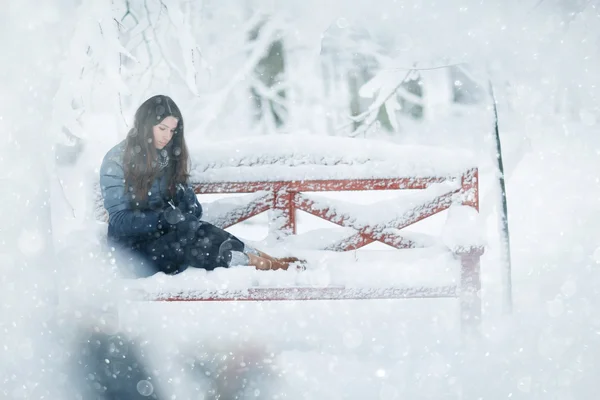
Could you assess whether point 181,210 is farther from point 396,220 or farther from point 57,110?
point 396,220

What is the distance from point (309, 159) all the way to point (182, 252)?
2.78 ft

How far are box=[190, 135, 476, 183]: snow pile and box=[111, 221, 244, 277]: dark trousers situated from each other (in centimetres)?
53

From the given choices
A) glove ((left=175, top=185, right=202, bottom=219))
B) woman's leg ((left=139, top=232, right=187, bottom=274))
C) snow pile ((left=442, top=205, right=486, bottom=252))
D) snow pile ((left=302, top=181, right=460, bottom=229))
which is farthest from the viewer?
snow pile ((left=302, top=181, right=460, bottom=229))

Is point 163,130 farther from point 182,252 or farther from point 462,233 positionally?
point 462,233

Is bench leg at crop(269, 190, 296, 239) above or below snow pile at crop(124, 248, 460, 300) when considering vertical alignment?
above

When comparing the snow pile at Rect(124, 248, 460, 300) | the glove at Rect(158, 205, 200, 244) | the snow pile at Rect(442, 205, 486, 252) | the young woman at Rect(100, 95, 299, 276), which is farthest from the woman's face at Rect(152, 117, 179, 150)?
the snow pile at Rect(442, 205, 486, 252)

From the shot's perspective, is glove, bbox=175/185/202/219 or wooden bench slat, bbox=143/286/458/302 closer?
wooden bench slat, bbox=143/286/458/302

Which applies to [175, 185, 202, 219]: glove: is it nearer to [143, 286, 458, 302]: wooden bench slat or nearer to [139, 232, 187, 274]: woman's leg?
[139, 232, 187, 274]: woman's leg

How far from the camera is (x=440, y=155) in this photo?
2.69 m

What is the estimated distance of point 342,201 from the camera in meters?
2.74

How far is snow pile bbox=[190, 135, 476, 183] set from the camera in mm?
2703

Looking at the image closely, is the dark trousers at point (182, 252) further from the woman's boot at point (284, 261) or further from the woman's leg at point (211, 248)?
the woman's boot at point (284, 261)

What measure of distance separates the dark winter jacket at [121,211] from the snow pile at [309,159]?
0.51m

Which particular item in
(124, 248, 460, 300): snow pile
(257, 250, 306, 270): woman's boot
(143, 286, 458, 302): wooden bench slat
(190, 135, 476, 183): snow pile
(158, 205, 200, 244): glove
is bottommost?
(143, 286, 458, 302): wooden bench slat
